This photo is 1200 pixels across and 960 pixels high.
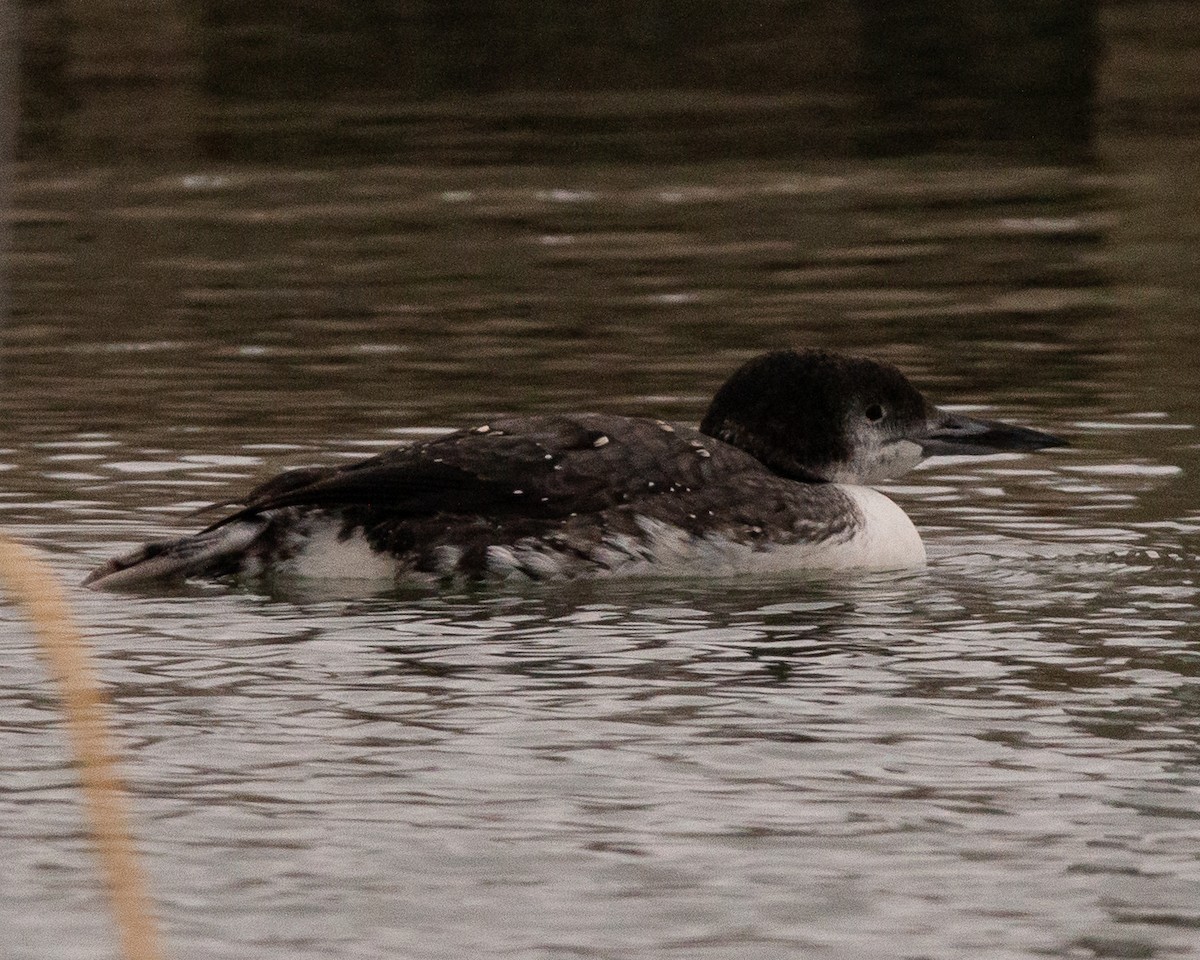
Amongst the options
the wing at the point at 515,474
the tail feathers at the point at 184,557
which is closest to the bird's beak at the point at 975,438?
the wing at the point at 515,474

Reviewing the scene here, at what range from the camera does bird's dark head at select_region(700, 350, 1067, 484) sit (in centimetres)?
929

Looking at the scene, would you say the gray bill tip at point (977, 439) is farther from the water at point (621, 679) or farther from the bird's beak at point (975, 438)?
the water at point (621, 679)

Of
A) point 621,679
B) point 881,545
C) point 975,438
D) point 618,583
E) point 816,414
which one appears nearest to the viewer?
point 621,679

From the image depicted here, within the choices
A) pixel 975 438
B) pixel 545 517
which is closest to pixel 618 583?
pixel 545 517

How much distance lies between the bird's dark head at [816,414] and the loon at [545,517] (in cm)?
13

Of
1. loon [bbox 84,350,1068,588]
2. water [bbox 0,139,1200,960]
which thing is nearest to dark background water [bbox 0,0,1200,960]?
water [bbox 0,139,1200,960]

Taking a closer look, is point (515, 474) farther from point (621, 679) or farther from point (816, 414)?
point (621, 679)

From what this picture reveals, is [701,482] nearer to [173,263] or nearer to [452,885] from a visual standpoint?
[452,885]

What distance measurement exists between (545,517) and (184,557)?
105cm

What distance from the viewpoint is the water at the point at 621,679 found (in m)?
5.32

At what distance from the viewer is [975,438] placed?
960 centimetres

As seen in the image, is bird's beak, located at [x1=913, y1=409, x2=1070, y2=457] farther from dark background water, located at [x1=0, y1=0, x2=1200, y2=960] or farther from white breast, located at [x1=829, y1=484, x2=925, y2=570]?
white breast, located at [x1=829, y1=484, x2=925, y2=570]

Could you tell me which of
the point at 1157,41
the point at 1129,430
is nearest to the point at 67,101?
the point at 1157,41

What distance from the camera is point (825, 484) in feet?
30.3
